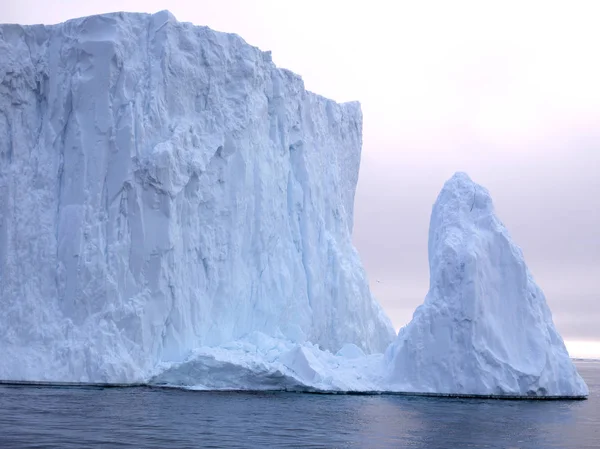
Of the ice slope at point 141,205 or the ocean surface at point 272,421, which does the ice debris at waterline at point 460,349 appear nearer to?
the ocean surface at point 272,421

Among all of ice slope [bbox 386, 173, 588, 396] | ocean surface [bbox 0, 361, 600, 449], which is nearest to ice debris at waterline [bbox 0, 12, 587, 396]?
ice slope [bbox 386, 173, 588, 396]

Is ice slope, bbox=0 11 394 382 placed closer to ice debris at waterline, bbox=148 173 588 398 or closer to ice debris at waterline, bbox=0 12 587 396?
ice debris at waterline, bbox=0 12 587 396

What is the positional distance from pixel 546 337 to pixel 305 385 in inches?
268

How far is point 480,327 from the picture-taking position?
23.4 meters

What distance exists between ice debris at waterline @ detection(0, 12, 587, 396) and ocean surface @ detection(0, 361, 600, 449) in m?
1.28

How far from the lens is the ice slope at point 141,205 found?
24062 mm

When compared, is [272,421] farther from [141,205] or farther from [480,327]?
[141,205]

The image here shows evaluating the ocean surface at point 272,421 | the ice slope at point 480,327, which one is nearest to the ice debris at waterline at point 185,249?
the ice slope at point 480,327

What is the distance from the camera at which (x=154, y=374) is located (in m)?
23.8

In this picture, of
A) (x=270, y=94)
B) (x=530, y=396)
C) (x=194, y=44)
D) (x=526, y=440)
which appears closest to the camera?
(x=526, y=440)

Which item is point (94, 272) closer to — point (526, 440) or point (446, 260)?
point (446, 260)

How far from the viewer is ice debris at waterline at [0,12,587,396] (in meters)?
23.5

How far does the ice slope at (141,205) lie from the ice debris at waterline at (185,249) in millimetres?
49

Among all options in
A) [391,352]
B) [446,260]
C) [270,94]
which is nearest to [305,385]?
[391,352]
